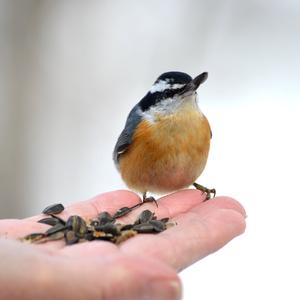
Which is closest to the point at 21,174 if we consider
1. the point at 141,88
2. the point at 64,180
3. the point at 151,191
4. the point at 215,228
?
the point at 64,180

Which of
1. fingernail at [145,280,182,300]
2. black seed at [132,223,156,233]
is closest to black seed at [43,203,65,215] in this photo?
black seed at [132,223,156,233]

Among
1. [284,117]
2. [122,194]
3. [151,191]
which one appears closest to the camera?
[122,194]

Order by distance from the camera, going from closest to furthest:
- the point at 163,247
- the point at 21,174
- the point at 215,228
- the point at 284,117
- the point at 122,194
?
1. the point at 163,247
2. the point at 215,228
3. the point at 122,194
4. the point at 284,117
5. the point at 21,174

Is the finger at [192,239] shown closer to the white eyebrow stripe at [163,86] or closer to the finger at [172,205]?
the finger at [172,205]

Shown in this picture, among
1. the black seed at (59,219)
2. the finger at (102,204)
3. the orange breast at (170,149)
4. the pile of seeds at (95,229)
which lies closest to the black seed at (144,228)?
the pile of seeds at (95,229)

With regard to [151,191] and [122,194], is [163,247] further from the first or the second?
[151,191]

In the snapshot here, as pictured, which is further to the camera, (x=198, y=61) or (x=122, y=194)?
(x=198, y=61)
